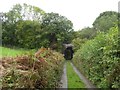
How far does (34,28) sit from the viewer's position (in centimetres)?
4438

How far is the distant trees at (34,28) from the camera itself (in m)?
42.8

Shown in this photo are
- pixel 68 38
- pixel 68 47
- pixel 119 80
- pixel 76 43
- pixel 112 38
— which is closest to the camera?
pixel 119 80

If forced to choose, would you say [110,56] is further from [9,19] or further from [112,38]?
[9,19]

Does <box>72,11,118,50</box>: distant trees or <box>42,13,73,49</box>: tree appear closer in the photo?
<box>72,11,118,50</box>: distant trees

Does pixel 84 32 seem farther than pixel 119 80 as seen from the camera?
Yes

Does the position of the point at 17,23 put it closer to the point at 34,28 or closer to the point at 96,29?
the point at 34,28

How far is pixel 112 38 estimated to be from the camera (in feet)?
27.4

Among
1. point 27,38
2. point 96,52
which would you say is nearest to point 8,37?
point 27,38

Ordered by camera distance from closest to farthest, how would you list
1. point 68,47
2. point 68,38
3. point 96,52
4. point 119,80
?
point 119,80
point 96,52
point 68,47
point 68,38

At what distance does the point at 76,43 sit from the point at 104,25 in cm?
677

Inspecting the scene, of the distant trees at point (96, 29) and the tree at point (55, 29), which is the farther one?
the tree at point (55, 29)

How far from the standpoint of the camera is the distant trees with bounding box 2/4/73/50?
42.8 metres

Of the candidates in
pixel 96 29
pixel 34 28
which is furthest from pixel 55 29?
pixel 96 29

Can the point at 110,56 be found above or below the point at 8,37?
below
